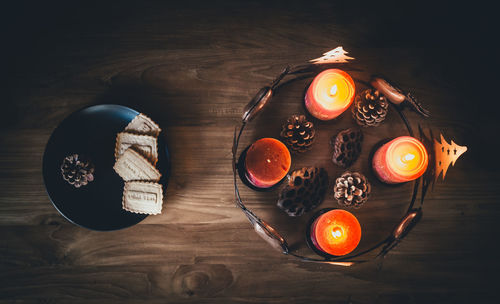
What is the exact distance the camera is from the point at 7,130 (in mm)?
964

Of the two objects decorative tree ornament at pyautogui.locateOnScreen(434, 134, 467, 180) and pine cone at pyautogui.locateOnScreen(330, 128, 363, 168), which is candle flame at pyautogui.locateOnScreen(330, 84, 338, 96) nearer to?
pine cone at pyautogui.locateOnScreen(330, 128, 363, 168)

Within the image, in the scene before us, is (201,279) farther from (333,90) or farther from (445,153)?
(445,153)

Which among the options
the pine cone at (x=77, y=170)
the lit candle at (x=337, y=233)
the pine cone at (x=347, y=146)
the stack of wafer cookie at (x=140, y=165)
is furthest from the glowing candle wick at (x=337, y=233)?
the pine cone at (x=77, y=170)

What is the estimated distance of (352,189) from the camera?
797 mm

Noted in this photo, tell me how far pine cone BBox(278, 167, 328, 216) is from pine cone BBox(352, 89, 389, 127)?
0.19m

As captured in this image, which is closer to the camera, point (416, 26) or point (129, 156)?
point (129, 156)

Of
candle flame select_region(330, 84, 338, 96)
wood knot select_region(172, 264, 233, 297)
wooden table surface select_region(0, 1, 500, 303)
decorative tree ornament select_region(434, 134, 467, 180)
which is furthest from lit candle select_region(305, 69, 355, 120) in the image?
wood knot select_region(172, 264, 233, 297)

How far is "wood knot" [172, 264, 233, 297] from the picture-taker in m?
0.94

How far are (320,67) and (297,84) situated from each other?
0.28ft

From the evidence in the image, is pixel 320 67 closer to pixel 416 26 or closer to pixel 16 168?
pixel 416 26

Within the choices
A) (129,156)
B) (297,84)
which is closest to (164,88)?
(129,156)

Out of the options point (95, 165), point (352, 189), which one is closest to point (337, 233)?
point (352, 189)

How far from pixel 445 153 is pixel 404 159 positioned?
0.29 meters

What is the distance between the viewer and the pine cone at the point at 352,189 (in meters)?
0.80
